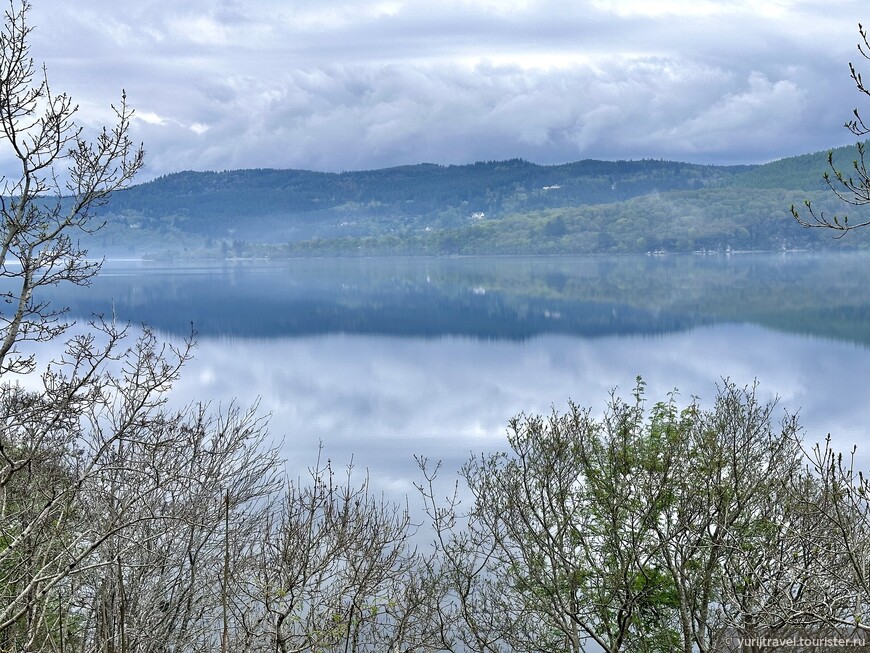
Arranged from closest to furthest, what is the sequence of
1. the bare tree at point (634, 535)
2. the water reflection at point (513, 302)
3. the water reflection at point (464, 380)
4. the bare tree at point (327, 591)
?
the bare tree at point (327, 591) → the bare tree at point (634, 535) → the water reflection at point (464, 380) → the water reflection at point (513, 302)

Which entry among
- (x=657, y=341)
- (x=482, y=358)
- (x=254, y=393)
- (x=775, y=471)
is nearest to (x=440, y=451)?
(x=254, y=393)

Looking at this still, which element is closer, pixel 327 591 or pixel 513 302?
pixel 327 591

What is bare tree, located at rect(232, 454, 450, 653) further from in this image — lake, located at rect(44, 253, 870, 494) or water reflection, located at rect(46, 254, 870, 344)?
water reflection, located at rect(46, 254, 870, 344)

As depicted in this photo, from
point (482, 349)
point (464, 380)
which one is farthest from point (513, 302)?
point (464, 380)

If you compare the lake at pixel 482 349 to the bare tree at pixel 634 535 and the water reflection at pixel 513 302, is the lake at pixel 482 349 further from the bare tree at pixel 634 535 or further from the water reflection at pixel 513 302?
the bare tree at pixel 634 535

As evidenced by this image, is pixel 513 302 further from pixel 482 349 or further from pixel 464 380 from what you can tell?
pixel 464 380

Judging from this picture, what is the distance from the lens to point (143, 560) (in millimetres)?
17516

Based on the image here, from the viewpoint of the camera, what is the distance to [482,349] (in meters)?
88.6

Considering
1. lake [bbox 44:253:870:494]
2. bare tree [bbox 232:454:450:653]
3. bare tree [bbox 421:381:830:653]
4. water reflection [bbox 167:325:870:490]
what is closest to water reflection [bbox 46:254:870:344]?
lake [bbox 44:253:870:494]

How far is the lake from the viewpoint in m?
53.7

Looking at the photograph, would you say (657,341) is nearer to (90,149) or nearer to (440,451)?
(440,451)

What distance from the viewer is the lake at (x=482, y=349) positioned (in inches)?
2112

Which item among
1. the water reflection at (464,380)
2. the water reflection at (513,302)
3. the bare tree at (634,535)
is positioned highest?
the bare tree at (634,535)

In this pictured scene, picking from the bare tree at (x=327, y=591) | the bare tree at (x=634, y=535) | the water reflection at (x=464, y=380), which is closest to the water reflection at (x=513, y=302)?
the water reflection at (x=464, y=380)
